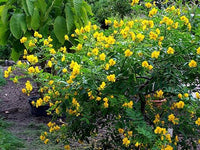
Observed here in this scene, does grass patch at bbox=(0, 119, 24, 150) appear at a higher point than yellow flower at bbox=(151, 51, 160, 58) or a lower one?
lower

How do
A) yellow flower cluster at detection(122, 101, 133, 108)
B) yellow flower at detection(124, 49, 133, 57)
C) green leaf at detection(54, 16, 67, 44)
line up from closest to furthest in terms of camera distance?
yellow flower at detection(124, 49, 133, 57) → yellow flower cluster at detection(122, 101, 133, 108) → green leaf at detection(54, 16, 67, 44)

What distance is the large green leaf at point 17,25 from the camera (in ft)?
11.6

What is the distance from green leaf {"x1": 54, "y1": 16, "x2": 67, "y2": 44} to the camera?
350cm

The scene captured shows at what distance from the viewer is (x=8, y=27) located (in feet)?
12.4

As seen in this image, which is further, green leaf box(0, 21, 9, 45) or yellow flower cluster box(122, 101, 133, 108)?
green leaf box(0, 21, 9, 45)

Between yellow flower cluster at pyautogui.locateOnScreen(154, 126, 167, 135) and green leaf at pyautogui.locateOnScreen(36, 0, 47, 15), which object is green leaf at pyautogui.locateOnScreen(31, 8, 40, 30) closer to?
green leaf at pyautogui.locateOnScreen(36, 0, 47, 15)

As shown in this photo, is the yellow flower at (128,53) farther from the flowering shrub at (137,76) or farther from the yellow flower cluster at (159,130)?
the yellow flower cluster at (159,130)

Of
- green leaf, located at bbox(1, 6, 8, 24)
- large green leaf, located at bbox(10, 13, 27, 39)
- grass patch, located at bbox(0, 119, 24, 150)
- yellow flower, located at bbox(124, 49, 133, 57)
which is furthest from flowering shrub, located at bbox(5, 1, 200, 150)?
green leaf, located at bbox(1, 6, 8, 24)

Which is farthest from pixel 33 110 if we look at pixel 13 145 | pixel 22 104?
pixel 13 145

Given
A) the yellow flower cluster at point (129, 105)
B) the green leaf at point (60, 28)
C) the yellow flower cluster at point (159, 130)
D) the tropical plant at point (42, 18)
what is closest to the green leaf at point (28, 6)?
the tropical plant at point (42, 18)

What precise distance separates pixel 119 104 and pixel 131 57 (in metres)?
0.33

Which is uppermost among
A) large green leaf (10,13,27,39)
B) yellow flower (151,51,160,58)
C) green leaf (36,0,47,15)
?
green leaf (36,0,47,15)

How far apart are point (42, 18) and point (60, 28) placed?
288mm

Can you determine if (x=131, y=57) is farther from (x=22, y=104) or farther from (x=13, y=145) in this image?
(x=22, y=104)
